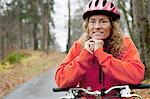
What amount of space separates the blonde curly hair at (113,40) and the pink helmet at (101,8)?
0.08 meters

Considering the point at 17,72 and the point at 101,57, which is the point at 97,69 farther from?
the point at 17,72

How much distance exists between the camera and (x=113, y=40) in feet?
12.8

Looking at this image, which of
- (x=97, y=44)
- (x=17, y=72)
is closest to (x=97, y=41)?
(x=97, y=44)

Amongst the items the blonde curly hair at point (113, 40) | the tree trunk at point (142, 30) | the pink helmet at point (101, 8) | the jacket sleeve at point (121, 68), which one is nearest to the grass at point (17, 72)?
the tree trunk at point (142, 30)

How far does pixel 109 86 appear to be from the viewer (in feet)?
12.5

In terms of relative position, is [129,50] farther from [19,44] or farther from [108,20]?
[19,44]

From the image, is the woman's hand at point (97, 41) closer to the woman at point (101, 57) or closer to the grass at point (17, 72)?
the woman at point (101, 57)

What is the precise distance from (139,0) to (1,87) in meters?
8.09

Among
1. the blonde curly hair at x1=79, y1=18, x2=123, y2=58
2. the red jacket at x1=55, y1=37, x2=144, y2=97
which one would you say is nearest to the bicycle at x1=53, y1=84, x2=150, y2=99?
the red jacket at x1=55, y1=37, x2=144, y2=97

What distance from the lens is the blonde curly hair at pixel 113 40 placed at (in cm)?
387

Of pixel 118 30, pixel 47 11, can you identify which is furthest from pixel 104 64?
pixel 47 11

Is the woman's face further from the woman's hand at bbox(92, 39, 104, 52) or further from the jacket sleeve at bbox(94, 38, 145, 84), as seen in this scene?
the jacket sleeve at bbox(94, 38, 145, 84)

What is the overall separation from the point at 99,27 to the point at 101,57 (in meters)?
0.30

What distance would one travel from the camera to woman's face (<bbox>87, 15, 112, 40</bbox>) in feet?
12.5
